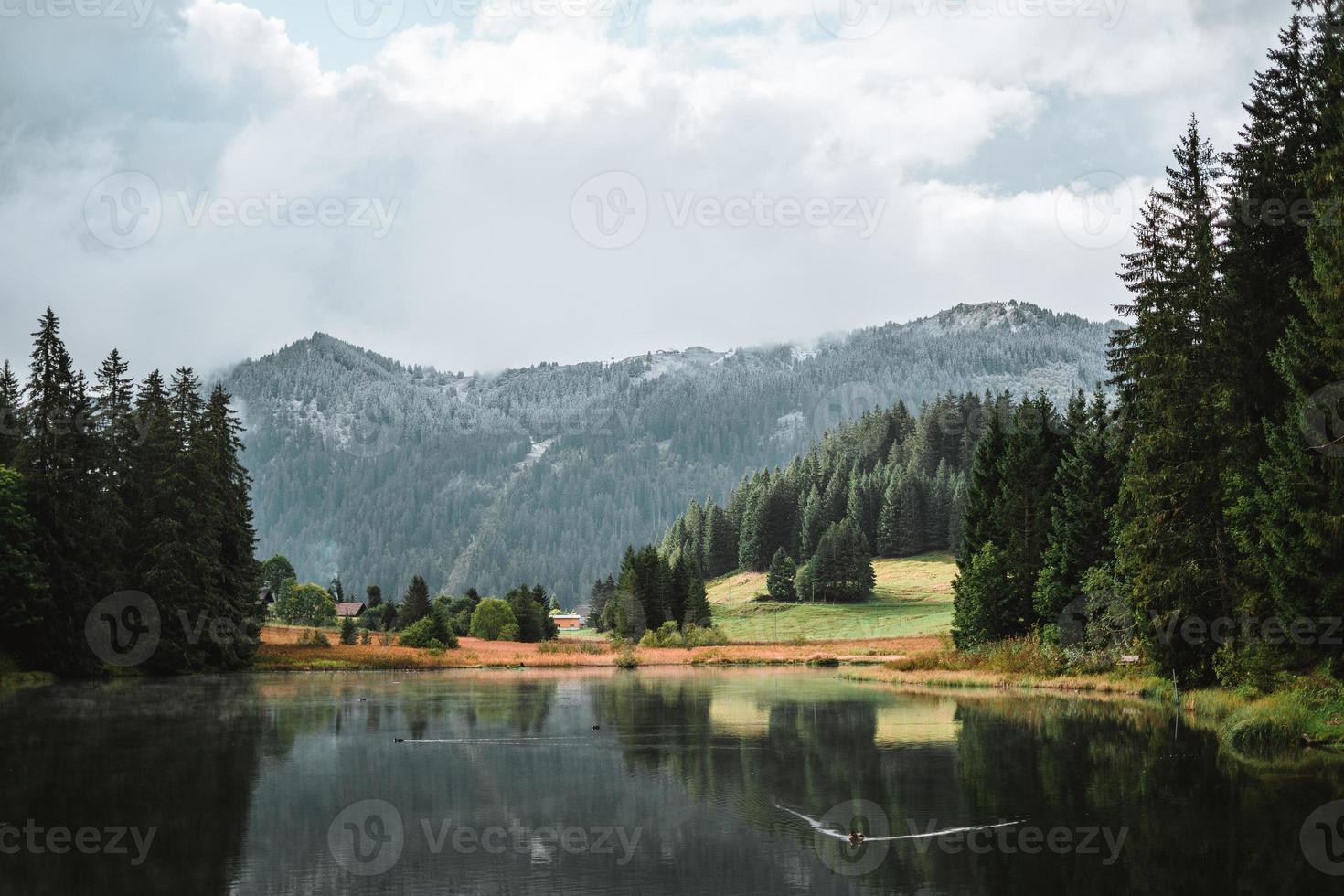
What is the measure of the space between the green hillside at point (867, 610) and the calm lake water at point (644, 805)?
7763 centimetres

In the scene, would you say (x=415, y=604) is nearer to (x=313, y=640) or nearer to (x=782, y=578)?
(x=313, y=640)

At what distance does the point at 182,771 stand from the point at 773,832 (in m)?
17.2

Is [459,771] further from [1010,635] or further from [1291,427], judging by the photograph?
[1010,635]

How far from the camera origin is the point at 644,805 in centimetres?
2541

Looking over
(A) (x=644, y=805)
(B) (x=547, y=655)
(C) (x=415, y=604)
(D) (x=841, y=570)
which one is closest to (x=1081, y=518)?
(A) (x=644, y=805)

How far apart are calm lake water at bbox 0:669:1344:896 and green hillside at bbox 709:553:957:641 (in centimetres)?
7763

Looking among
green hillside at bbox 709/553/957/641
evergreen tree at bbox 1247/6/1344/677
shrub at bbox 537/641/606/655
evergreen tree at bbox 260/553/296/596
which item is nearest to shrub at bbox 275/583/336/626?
evergreen tree at bbox 260/553/296/596

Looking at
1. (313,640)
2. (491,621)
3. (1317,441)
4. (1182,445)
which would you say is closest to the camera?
(1317,441)

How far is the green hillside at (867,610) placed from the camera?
125562 millimetres

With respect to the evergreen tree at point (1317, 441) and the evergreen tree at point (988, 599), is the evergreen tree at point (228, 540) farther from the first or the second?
the evergreen tree at point (1317, 441)

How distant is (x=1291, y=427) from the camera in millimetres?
31469

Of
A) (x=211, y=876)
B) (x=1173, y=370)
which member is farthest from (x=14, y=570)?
(x=1173, y=370)

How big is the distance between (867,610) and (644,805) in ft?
391

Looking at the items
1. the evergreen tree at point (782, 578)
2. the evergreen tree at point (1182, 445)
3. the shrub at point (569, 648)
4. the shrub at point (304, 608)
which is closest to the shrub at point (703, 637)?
the shrub at point (569, 648)
